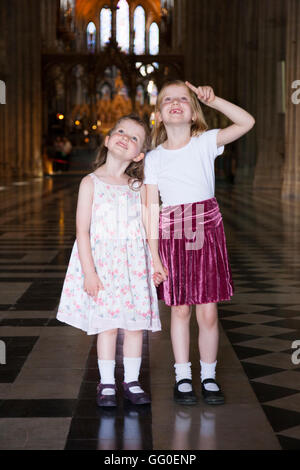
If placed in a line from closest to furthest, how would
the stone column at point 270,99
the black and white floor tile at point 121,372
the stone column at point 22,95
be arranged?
the black and white floor tile at point 121,372 → the stone column at point 270,99 → the stone column at point 22,95

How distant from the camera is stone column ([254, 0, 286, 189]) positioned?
27.8m

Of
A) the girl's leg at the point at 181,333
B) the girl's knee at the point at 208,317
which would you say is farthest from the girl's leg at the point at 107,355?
the girl's knee at the point at 208,317

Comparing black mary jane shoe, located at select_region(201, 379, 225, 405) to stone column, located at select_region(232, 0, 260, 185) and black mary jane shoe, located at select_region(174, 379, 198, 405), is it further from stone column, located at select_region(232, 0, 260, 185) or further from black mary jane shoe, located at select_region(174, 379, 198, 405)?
stone column, located at select_region(232, 0, 260, 185)

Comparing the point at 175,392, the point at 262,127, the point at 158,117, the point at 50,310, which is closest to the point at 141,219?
the point at 158,117

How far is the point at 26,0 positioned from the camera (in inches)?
1465

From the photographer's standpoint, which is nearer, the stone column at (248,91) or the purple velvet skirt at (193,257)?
the purple velvet skirt at (193,257)

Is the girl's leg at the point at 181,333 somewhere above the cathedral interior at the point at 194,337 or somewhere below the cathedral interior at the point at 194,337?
above

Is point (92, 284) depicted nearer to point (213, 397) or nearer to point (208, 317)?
point (208, 317)

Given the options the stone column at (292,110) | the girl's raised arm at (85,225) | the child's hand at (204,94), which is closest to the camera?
the child's hand at (204,94)

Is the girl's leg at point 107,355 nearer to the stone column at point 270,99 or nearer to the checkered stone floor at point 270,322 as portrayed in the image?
the checkered stone floor at point 270,322

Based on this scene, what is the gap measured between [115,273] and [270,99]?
25.4 meters

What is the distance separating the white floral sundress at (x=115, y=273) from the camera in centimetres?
405

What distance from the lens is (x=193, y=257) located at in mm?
4109

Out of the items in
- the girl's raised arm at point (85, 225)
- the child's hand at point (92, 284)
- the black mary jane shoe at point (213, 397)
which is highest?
the girl's raised arm at point (85, 225)
